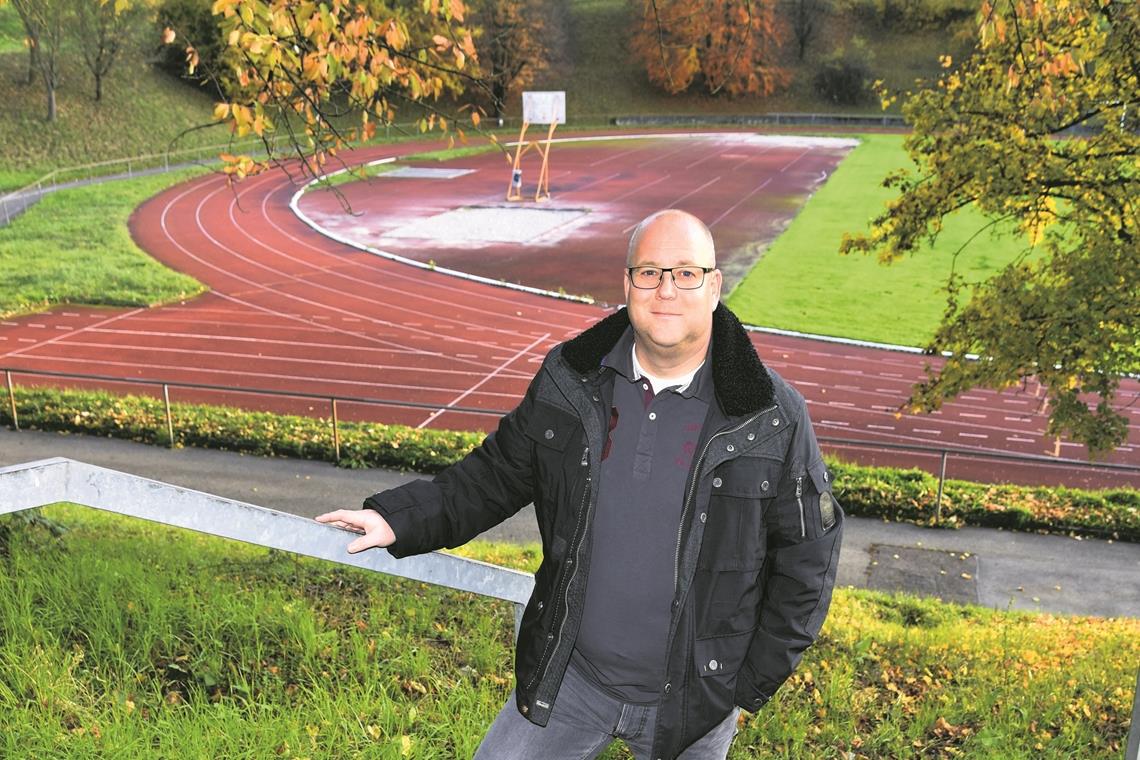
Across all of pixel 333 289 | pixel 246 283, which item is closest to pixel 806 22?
pixel 333 289

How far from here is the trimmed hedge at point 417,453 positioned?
1230 centimetres

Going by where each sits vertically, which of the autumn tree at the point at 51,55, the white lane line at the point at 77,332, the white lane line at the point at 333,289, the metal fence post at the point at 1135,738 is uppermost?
the autumn tree at the point at 51,55

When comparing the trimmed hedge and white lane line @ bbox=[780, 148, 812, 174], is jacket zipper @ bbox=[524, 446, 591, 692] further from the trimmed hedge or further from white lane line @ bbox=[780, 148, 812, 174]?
white lane line @ bbox=[780, 148, 812, 174]

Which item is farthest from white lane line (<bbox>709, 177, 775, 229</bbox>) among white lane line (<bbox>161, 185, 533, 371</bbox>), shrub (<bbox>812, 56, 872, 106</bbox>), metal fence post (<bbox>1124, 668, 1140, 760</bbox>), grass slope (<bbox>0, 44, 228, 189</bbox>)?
metal fence post (<bbox>1124, 668, 1140, 760</bbox>)

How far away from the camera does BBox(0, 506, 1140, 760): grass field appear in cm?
344

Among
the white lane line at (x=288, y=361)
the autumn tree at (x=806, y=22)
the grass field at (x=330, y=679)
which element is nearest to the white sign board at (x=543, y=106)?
the white lane line at (x=288, y=361)

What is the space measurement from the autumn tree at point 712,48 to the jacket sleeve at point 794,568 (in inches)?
2447

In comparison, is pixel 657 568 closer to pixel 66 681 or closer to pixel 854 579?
pixel 66 681

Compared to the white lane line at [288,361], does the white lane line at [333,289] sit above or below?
above

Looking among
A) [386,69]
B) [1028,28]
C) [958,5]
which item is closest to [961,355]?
[1028,28]

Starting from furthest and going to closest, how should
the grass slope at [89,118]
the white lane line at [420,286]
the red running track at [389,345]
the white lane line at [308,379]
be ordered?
the grass slope at [89,118] < the white lane line at [420,286] < the white lane line at [308,379] < the red running track at [389,345]

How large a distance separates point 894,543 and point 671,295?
997 centimetres

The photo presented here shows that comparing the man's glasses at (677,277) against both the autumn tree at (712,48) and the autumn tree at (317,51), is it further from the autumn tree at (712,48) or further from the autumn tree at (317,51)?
the autumn tree at (712,48)

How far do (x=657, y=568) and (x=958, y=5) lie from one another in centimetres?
7628
